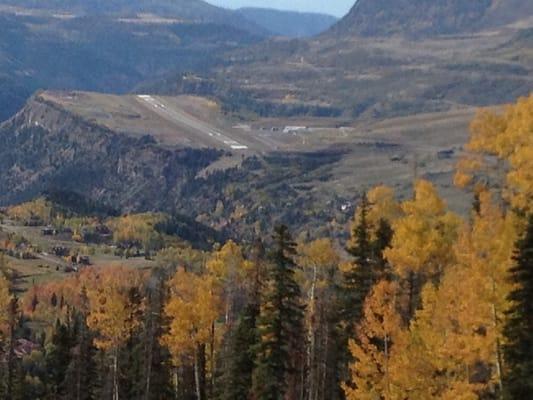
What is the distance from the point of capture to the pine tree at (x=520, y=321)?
1702 inches

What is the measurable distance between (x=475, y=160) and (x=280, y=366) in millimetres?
18674

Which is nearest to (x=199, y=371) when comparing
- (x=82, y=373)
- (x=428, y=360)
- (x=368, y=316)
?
(x=82, y=373)

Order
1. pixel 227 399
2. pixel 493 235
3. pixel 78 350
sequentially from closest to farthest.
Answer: pixel 493 235 → pixel 227 399 → pixel 78 350

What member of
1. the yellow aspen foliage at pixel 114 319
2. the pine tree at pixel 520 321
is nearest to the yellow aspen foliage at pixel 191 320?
the yellow aspen foliage at pixel 114 319

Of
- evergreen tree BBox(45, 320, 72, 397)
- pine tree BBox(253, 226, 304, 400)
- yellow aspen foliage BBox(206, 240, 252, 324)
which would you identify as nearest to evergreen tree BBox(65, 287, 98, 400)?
evergreen tree BBox(45, 320, 72, 397)

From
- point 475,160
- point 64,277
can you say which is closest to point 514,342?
point 475,160

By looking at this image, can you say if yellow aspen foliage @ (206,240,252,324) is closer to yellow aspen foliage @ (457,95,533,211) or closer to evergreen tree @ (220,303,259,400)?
evergreen tree @ (220,303,259,400)

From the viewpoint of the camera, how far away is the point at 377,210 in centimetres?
7381

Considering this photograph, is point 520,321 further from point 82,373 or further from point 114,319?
point 82,373

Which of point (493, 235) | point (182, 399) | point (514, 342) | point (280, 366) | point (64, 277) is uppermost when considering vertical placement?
point (493, 235)

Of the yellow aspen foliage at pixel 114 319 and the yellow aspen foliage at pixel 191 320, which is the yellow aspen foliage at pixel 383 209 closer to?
the yellow aspen foliage at pixel 191 320

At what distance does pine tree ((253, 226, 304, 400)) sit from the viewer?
5988cm

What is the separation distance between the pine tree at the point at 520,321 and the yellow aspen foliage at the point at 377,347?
730 centimetres

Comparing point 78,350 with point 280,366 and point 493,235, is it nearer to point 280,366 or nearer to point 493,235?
point 280,366
